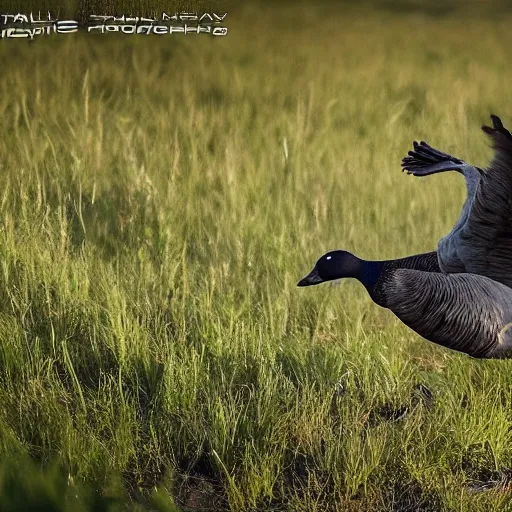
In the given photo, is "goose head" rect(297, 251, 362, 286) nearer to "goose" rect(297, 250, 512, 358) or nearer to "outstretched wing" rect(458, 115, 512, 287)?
"goose" rect(297, 250, 512, 358)

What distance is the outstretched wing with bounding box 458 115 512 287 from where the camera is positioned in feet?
6.53

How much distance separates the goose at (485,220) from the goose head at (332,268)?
22cm

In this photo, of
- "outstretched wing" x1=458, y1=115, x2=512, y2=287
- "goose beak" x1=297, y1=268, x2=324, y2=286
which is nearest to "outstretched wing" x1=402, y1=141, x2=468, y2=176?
"outstretched wing" x1=458, y1=115, x2=512, y2=287

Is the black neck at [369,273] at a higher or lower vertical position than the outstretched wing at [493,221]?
lower

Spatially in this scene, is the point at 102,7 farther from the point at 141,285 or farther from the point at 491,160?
the point at 491,160

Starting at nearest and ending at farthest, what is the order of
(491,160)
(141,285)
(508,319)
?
(491,160) < (508,319) < (141,285)

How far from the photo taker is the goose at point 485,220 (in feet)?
6.61

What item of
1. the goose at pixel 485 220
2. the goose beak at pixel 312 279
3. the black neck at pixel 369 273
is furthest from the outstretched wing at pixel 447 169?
the goose beak at pixel 312 279

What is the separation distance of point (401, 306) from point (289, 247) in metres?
0.39

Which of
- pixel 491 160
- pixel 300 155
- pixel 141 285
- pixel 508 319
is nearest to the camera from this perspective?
pixel 491 160

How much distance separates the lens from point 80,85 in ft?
8.28

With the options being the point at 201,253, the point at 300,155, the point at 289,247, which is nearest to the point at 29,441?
the point at 201,253

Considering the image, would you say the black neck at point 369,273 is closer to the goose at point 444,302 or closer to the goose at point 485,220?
the goose at point 444,302

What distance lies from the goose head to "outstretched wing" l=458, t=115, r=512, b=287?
27 centimetres
